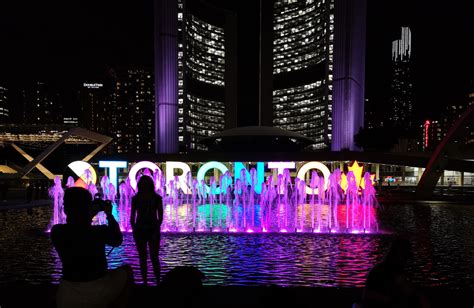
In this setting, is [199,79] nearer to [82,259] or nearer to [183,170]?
[183,170]

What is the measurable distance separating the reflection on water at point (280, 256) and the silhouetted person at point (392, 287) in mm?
3143

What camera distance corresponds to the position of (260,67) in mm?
54281

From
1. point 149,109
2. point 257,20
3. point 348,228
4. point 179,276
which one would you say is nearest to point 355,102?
point 257,20

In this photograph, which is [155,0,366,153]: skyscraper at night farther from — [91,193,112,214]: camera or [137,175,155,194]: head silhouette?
[91,193,112,214]: camera

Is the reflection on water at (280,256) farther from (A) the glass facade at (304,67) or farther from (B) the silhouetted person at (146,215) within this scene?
(A) the glass facade at (304,67)

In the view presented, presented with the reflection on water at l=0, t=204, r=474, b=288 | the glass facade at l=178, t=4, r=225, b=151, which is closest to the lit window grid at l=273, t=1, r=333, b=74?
the glass facade at l=178, t=4, r=225, b=151

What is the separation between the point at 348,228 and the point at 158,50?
165 feet

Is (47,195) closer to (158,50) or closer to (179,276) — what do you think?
(179,276)

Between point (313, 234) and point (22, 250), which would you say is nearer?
point (22, 250)

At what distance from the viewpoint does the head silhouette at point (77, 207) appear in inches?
117

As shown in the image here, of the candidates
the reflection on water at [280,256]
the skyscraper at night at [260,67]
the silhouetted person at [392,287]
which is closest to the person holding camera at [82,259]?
the silhouetted person at [392,287]

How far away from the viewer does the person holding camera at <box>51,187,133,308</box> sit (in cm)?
287

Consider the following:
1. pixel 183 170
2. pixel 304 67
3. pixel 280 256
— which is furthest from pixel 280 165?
pixel 304 67

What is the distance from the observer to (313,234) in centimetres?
1154
